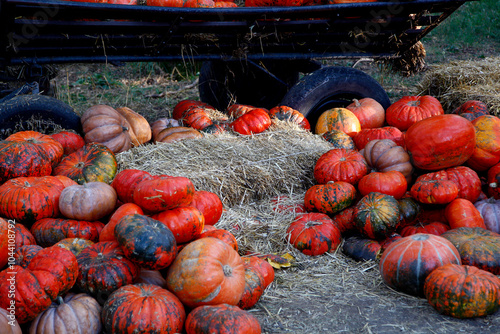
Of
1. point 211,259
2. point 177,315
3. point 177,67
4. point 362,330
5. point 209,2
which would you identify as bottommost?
point 362,330

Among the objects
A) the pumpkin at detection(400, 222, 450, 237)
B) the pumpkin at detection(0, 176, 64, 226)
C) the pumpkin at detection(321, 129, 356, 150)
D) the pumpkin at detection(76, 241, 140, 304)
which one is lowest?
the pumpkin at detection(400, 222, 450, 237)

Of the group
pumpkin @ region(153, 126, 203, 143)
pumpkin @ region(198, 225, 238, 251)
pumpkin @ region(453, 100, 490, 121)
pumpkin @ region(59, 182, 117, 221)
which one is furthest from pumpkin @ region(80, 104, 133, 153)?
pumpkin @ region(453, 100, 490, 121)

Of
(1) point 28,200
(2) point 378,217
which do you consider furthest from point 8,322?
(2) point 378,217

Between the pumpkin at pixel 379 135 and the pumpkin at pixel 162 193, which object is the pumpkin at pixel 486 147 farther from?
the pumpkin at pixel 162 193

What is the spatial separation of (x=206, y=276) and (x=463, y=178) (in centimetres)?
266

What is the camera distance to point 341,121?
18.1ft

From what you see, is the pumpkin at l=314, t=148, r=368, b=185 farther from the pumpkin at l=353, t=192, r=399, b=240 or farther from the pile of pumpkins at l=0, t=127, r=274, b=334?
the pile of pumpkins at l=0, t=127, r=274, b=334

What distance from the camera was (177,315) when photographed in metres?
2.51

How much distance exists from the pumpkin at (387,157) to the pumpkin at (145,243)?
2.57 m

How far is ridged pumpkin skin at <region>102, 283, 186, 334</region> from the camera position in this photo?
7.83 feet

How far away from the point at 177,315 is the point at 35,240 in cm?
145

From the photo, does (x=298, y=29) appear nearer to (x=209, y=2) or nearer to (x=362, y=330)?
(x=209, y=2)

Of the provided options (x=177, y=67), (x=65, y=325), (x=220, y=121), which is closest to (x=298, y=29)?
(x=220, y=121)

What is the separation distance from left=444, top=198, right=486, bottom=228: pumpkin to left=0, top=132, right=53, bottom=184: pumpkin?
139 inches
